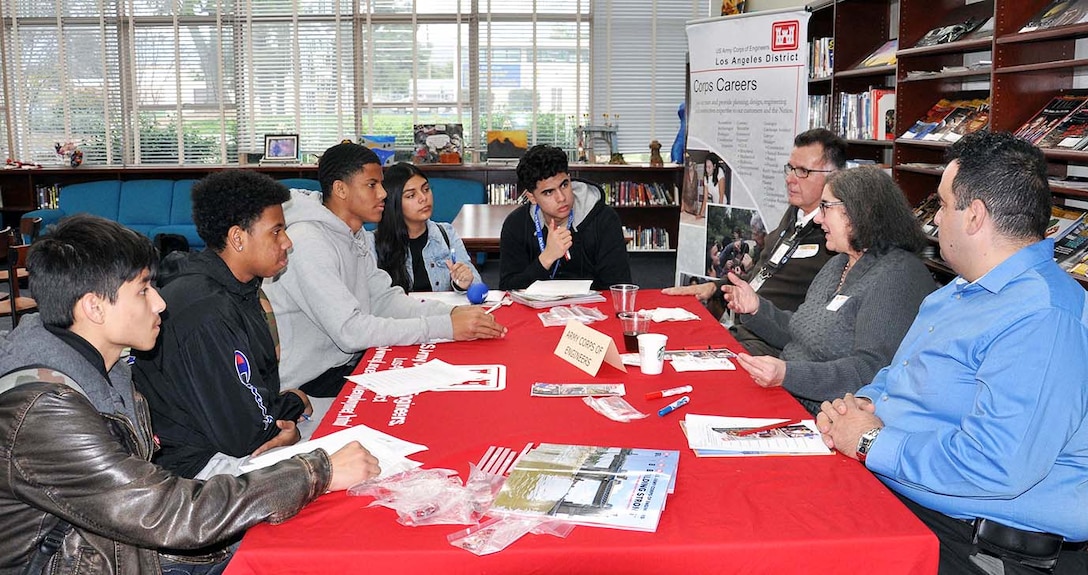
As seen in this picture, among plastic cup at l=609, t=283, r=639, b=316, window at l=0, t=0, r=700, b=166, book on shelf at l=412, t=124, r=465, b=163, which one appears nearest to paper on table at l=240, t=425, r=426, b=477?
plastic cup at l=609, t=283, r=639, b=316

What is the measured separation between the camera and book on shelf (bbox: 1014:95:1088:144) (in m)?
3.54

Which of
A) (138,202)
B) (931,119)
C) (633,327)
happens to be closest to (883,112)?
(931,119)

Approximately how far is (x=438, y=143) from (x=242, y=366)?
737 cm

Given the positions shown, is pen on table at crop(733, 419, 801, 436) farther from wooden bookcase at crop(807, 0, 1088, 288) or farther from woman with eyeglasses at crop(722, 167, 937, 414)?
wooden bookcase at crop(807, 0, 1088, 288)

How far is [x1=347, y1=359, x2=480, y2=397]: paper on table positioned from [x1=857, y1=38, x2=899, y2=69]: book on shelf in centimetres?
349

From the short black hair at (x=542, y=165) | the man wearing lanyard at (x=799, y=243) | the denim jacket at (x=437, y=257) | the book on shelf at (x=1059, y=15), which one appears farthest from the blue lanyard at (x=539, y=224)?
the book on shelf at (x=1059, y=15)

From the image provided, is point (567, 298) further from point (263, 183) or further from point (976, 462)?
point (976, 462)

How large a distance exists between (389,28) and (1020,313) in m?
8.63

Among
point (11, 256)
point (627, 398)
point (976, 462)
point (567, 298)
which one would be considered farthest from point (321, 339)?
point (11, 256)

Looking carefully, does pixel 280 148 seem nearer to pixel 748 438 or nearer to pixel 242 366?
pixel 242 366

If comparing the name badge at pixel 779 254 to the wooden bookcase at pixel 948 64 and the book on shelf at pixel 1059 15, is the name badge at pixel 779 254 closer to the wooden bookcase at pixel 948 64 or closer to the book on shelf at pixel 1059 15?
the wooden bookcase at pixel 948 64

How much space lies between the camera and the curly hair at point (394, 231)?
387cm

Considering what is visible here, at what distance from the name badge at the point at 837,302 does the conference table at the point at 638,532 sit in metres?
0.69

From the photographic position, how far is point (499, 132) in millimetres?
9266
